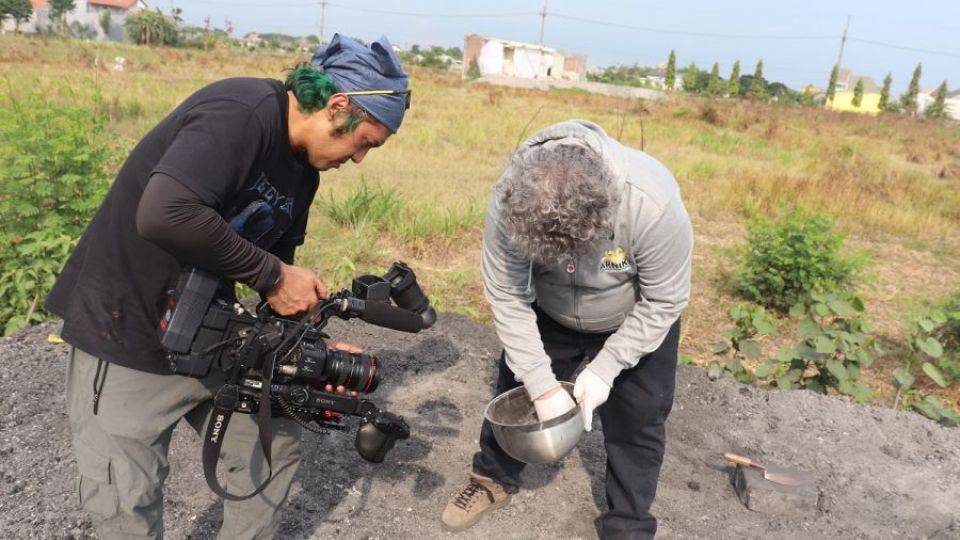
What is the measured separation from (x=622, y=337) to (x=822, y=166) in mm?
12129

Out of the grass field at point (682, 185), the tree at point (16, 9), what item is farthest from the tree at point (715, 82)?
the tree at point (16, 9)

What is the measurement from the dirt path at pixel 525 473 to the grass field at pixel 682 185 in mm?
1080

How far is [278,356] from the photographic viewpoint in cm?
175

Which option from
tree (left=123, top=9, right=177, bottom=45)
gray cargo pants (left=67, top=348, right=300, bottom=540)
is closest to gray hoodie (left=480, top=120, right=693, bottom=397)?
gray cargo pants (left=67, top=348, right=300, bottom=540)

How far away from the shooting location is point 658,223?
1.89 m

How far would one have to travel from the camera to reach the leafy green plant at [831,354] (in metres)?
3.54

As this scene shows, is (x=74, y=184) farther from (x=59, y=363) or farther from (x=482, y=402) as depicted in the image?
(x=482, y=402)

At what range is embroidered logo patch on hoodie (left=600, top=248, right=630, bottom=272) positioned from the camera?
77.9 inches

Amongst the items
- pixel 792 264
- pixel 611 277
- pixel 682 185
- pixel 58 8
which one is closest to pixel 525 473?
pixel 611 277

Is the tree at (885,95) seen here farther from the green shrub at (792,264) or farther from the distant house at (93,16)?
the distant house at (93,16)

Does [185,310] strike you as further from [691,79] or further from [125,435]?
[691,79]

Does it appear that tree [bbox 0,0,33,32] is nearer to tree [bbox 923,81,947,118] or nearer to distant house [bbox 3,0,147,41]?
distant house [bbox 3,0,147,41]

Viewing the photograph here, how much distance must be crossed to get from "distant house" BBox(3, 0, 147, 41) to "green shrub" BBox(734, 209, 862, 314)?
67235mm

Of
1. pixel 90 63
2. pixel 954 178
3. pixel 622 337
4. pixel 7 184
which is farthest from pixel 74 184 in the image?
pixel 90 63
